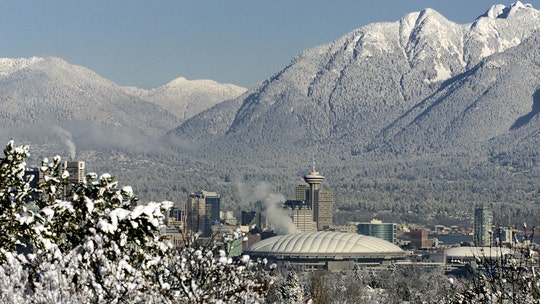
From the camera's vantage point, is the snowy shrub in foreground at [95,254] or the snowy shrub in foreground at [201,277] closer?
the snowy shrub in foreground at [95,254]

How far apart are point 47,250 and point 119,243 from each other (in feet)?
4.87

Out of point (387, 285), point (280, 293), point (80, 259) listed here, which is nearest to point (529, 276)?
point (80, 259)

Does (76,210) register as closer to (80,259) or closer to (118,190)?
(118,190)

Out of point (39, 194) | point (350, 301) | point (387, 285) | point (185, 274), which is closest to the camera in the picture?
point (185, 274)

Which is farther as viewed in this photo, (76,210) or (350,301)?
(350,301)

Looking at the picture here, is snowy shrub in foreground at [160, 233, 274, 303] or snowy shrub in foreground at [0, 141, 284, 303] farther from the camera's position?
snowy shrub in foreground at [160, 233, 274, 303]

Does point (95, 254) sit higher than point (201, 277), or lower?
higher

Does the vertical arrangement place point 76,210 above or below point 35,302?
above

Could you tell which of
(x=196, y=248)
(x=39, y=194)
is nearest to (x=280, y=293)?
(x=39, y=194)

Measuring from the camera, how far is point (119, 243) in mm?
28859

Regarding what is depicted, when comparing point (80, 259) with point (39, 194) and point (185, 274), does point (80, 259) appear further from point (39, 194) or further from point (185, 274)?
point (39, 194)

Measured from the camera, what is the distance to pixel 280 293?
104 metres

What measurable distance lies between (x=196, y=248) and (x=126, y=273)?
1447 millimetres

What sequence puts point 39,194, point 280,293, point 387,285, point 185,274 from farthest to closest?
point 387,285 < point 280,293 < point 39,194 < point 185,274
